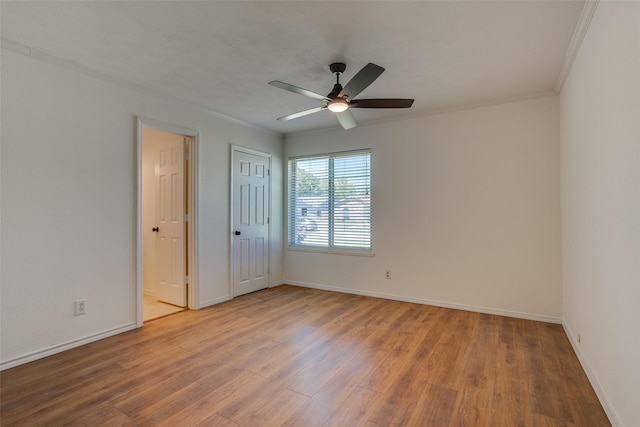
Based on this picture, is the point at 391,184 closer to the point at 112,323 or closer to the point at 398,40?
the point at 398,40

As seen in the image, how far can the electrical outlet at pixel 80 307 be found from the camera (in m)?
2.79

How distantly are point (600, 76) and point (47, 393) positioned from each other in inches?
166

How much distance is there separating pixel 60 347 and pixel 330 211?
3.50 meters

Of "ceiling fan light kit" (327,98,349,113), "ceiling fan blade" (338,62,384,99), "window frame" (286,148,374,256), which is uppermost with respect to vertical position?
"ceiling fan blade" (338,62,384,99)

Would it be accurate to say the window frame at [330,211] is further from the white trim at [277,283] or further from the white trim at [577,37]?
the white trim at [577,37]

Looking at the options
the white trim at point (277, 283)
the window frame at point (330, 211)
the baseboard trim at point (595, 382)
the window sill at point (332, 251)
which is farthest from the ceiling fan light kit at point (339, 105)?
the white trim at point (277, 283)

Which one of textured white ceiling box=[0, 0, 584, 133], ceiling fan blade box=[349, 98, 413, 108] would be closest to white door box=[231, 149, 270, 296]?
textured white ceiling box=[0, 0, 584, 133]

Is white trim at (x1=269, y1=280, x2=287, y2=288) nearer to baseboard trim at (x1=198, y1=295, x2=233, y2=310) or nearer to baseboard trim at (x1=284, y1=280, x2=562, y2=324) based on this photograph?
baseboard trim at (x1=284, y1=280, x2=562, y2=324)

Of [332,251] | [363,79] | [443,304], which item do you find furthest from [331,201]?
[363,79]

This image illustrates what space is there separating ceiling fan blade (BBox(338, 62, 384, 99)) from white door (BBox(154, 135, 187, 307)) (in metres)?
2.40

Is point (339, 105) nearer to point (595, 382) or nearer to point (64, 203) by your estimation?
point (64, 203)

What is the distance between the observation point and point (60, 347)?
8.82ft

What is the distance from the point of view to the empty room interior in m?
1.93

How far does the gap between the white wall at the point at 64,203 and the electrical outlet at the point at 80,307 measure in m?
0.04
